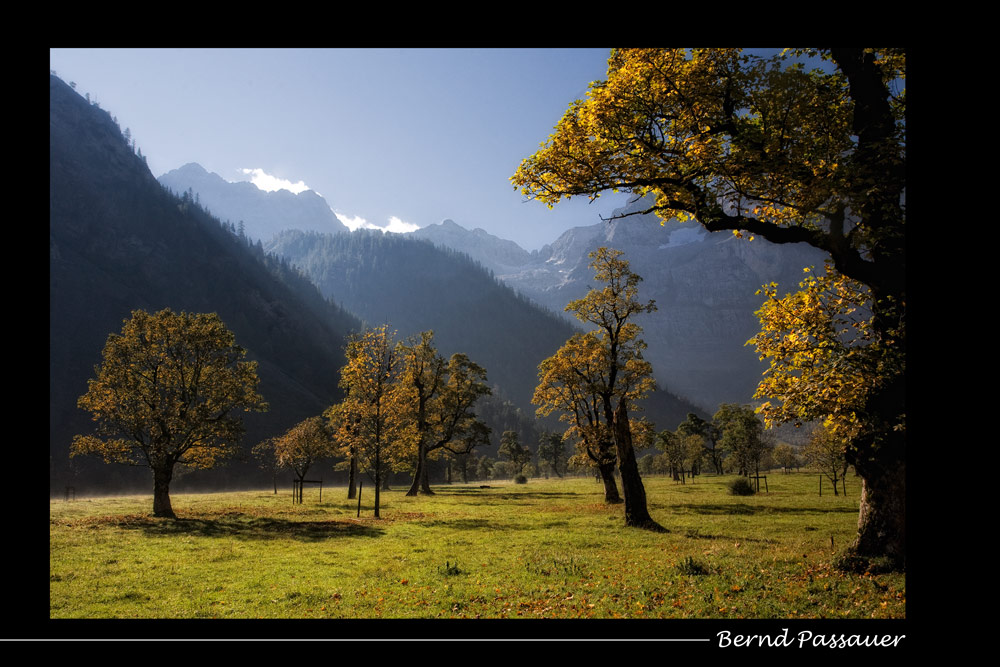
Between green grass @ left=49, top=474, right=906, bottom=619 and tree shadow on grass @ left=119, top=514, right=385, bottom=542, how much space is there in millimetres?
129

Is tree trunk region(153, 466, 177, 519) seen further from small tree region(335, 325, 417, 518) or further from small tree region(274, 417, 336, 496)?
small tree region(274, 417, 336, 496)

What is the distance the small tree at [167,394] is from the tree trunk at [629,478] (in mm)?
25075

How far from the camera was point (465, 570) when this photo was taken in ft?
48.5

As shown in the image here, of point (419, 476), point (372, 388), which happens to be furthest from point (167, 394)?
point (419, 476)

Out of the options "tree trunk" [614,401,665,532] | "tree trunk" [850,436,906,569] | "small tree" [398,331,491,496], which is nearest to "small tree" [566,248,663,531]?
"tree trunk" [614,401,665,532]

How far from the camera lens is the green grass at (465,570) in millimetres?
10602

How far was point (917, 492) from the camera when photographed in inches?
337

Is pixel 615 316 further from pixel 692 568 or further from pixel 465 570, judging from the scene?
pixel 465 570

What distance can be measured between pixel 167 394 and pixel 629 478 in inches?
1188

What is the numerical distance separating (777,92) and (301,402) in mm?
208643

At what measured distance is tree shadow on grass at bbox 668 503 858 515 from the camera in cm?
3074

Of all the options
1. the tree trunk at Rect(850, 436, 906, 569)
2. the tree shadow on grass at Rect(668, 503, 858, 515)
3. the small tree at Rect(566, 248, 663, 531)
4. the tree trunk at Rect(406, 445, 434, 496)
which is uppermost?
the small tree at Rect(566, 248, 663, 531)
